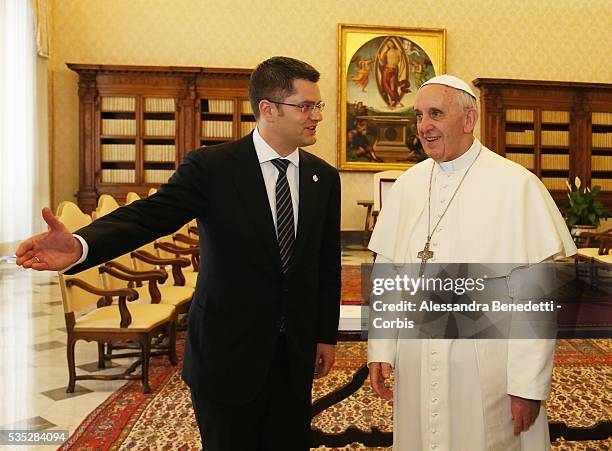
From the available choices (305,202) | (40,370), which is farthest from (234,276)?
(40,370)

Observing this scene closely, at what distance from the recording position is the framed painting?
11594 millimetres

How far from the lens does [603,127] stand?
1185 cm

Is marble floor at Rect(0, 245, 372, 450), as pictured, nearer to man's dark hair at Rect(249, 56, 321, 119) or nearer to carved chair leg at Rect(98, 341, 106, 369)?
carved chair leg at Rect(98, 341, 106, 369)

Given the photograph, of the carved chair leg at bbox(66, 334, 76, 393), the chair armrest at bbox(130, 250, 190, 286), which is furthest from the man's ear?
the chair armrest at bbox(130, 250, 190, 286)

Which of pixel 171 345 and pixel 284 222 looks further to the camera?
pixel 171 345

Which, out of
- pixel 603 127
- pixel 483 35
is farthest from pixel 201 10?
pixel 603 127

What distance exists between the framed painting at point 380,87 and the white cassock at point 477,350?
9.67 metres

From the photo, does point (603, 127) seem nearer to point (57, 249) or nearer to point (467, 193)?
point (467, 193)

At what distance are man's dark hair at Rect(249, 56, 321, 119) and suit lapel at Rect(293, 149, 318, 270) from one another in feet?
0.76

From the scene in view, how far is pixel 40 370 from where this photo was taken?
4.30m

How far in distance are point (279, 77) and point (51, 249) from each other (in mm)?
892

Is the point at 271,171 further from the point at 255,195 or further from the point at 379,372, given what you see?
the point at 379,372

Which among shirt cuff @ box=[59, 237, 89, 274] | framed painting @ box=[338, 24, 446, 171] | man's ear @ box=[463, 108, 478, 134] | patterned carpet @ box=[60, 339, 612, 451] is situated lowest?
patterned carpet @ box=[60, 339, 612, 451]

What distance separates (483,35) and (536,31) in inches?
44.6
